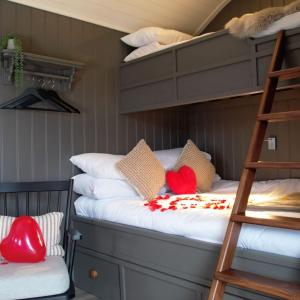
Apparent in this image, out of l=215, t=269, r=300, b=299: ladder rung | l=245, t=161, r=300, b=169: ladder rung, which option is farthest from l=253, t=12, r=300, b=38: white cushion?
l=215, t=269, r=300, b=299: ladder rung

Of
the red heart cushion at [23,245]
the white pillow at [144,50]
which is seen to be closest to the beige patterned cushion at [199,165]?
the white pillow at [144,50]

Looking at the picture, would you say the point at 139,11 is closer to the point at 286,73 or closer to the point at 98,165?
the point at 98,165

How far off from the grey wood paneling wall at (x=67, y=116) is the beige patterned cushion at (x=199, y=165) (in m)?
0.59

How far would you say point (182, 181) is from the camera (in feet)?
9.66

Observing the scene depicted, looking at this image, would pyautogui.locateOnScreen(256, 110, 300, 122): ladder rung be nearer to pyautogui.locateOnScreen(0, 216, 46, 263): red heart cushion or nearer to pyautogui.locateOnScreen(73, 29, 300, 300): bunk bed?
pyautogui.locateOnScreen(73, 29, 300, 300): bunk bed

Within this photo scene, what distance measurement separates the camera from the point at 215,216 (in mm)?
1955

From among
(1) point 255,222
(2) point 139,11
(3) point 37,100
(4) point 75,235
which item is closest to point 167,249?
(4) point 75,235

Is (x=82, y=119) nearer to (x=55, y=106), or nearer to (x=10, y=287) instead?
(x=55, y=106)

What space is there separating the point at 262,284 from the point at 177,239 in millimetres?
669

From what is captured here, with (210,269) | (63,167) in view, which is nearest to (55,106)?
(63,167)

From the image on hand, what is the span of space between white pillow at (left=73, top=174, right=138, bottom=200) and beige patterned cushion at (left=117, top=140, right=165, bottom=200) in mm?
104

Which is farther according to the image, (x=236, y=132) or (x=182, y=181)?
(x=236, y=132)

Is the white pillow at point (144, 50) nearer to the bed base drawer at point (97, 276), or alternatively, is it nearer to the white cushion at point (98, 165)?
the white cushion at point (98, 165)

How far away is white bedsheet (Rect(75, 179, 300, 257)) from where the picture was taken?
1668 millimetres
